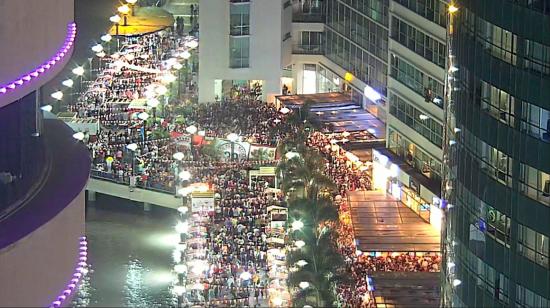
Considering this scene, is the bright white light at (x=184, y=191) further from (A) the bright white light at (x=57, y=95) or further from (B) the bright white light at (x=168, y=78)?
(B) the bright white light at (x=168, y=78)

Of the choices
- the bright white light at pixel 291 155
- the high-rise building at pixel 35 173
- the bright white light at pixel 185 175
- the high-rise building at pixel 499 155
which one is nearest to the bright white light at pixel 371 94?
the bright white light at pixel 291 155

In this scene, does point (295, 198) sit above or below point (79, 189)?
below

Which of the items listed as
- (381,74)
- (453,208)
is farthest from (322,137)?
(453,208)

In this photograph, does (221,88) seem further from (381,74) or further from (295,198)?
(295,198)

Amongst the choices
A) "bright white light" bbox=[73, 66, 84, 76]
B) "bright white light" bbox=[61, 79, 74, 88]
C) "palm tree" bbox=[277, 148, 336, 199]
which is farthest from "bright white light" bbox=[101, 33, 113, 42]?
"palm tree" bbox=[277, 148, 336, 199]

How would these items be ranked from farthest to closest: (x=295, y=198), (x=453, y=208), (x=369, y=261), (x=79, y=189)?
(x=295, y=198) → (x=369, y=261) → (x=453, y=208) → (x=79, y=189)

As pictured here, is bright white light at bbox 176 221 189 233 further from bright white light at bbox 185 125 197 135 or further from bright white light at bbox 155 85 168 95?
bright white light at bbox 155 85 168 95

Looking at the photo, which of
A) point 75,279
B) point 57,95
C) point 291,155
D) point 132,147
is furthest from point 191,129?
point 75,279
